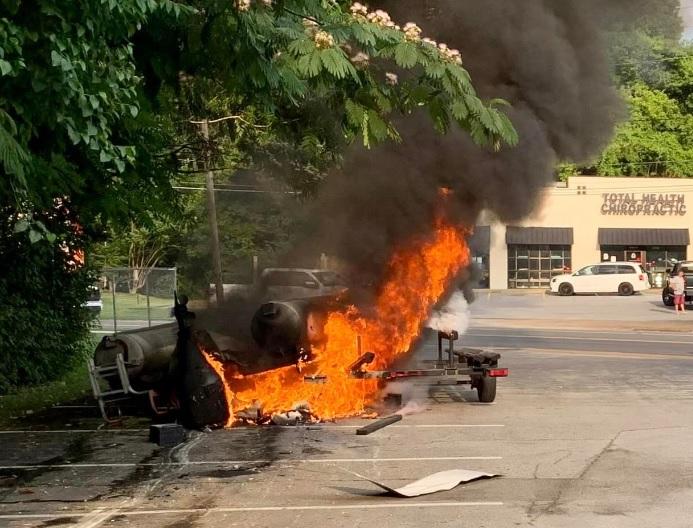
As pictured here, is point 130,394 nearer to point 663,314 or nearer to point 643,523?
point 643,523

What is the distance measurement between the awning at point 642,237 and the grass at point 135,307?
28.5 meters

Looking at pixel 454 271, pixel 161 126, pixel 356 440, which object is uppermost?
pixel 161 126

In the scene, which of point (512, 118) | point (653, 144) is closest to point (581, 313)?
point (512, 118)

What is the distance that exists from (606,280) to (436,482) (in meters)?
36.0

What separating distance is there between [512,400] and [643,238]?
1480 inches

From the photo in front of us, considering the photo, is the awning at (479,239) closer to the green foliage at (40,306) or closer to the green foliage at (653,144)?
the green foliage at (40,306)

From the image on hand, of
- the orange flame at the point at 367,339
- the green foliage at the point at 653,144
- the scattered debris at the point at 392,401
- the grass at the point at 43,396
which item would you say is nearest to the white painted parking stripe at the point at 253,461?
the orange flame at the point at 367,339

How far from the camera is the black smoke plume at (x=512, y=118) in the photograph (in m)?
11.3

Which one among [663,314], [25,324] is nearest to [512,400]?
[25,324]

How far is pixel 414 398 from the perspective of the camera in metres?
11.9

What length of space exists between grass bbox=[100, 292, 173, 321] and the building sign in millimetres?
28642

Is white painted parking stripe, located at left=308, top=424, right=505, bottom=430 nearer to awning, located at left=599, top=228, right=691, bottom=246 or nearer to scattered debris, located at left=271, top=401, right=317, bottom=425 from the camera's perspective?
scattered debris, located at left=271, top=401, right=317, bottom=425

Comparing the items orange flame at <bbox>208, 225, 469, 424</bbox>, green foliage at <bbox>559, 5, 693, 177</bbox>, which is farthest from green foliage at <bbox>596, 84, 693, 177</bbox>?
orange flame at <bbox>208, 225, 469, 424</bbox>

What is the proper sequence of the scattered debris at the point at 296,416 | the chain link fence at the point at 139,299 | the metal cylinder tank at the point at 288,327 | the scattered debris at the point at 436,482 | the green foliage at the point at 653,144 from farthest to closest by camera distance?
the green foliage at the point at 653,144
the chain link fence at the point at 139,299
the metal cylinder tank at the point at 288,327
the scattered debris at the point at 296,416
the scattered debris at the point at 436,482
